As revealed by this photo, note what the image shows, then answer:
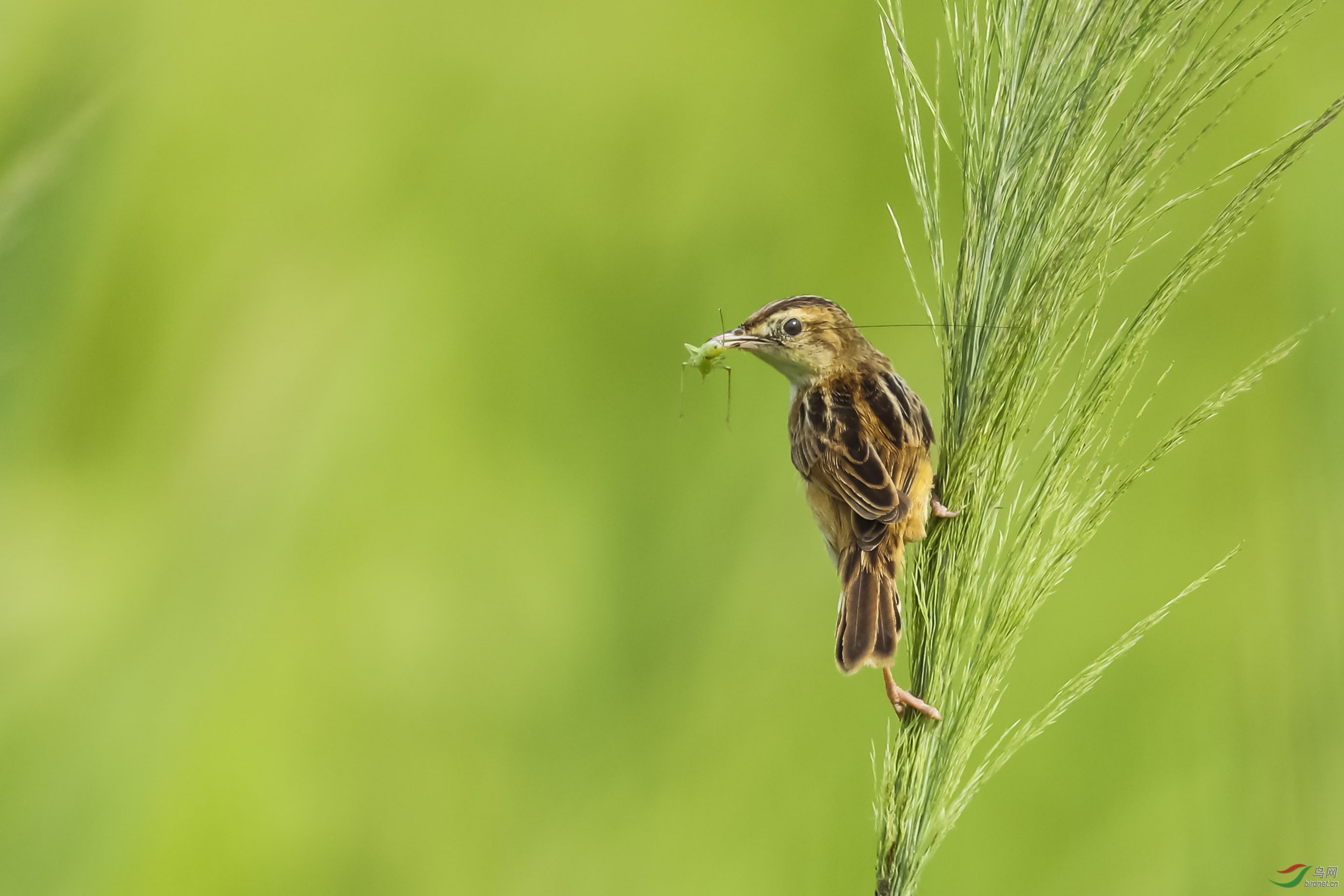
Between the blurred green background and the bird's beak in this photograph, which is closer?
the blurred green background

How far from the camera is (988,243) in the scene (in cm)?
230

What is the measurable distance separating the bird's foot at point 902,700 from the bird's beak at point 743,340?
4.32ft

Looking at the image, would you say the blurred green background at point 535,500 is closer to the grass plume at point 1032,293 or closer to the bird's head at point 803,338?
the bird's head at point 803,338

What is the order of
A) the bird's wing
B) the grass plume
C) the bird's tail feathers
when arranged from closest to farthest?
the grass plume, the bird's tail feathers, the bird's wing

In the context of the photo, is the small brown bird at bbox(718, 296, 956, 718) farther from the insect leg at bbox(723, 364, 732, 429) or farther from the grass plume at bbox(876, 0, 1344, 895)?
the insect leg at bbox(723, 364, 732, 429)

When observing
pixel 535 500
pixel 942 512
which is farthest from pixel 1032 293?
pixel 535 500

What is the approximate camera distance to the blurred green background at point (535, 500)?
213cm

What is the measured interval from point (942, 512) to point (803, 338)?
4.36ft

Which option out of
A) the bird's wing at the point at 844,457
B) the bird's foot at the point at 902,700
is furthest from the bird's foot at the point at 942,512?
the bird's foot at the point at 902,700

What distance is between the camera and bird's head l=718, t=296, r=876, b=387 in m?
3.66

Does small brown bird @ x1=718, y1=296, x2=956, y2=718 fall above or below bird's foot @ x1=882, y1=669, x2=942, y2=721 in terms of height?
above

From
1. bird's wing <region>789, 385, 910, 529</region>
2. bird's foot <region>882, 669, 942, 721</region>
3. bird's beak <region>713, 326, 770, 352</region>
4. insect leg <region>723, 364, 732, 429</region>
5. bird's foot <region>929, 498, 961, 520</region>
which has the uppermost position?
bird's beak <region>713, 326, 770, 352</region>

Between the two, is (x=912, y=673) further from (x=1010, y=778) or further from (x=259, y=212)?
(x=259, y=212)

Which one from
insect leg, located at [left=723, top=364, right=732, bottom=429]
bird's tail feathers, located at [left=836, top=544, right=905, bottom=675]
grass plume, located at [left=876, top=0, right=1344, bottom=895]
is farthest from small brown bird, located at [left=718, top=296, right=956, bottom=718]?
insect leg, located at [left=723, top=364, right=732, bottom=429]
